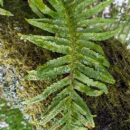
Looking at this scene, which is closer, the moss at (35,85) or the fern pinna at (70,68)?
the fern pinna at (70,68)

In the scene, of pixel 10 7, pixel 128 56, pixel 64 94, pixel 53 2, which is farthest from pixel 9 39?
pixel 128 56

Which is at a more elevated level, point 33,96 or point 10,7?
point 10,7

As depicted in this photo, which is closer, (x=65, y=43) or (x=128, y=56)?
(x=65, y=43)

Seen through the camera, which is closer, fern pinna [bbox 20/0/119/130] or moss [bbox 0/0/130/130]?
fern pinna [bbox 20/0/119/130]

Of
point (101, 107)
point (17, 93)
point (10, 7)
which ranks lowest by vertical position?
point (101, 107)

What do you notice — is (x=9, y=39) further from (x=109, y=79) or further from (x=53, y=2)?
(x=109, y=79)

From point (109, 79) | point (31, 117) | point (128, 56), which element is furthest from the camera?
point (128, 56)

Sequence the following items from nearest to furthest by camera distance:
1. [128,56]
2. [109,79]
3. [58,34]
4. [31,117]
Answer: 1. [109,79]
2. [58,34]
3. [31,117]
4. [128,56]
